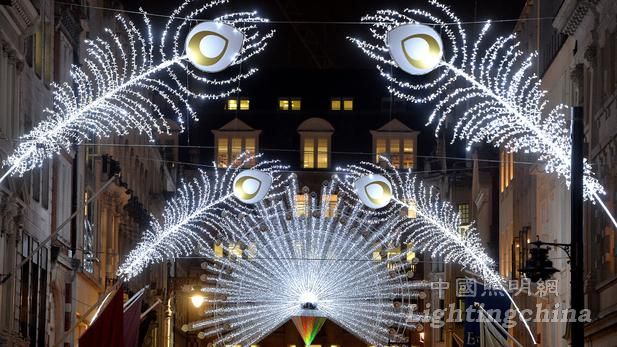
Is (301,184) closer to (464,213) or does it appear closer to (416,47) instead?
(464,213)

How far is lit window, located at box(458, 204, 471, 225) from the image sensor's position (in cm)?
8951

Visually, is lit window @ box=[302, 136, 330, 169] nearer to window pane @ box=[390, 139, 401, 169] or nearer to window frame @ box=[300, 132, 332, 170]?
window frame @ box=[300, 132, 332, 170]

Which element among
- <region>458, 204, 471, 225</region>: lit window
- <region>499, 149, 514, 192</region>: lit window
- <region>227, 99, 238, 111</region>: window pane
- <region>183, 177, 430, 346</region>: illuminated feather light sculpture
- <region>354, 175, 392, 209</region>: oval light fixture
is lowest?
<region>183, 177, 430, 346</region>: illuminated feather light sculpture

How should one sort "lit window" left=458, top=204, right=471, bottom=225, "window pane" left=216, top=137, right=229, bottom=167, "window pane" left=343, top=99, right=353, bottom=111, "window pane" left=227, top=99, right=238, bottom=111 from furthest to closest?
"window pane" left=343, top=99, right=353, bottom=111
"window pane" left=227, top=99, right=238, bottom=111
"window pane" left=216, top=137, right=229, bottom=167
"lit window" left=458, top=204, right=471, bottom=225

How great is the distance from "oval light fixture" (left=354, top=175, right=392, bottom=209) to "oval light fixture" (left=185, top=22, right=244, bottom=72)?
46.9ft

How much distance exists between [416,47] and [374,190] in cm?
1499

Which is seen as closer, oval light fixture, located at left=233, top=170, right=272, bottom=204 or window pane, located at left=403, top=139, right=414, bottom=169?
oval light fixture, located at left=233, top=170, right=272, bottom=204

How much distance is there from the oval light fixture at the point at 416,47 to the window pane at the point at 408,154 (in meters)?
66.3

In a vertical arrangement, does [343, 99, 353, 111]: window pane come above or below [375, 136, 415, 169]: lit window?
above

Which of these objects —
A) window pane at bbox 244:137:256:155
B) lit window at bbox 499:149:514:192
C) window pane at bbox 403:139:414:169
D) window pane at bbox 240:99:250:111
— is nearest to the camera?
lit window at bbox 499:149:514:192

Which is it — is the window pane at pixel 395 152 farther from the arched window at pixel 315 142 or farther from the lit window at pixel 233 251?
the lit window at pixel 233 251

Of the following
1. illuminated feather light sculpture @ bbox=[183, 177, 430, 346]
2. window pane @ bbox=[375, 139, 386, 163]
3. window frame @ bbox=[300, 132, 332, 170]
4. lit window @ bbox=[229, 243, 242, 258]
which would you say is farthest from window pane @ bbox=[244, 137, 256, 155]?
illuminated feather light sculpture @ bbox=[183, 177, 430, 346]


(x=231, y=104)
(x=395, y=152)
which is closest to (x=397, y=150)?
(x=395, y=152)

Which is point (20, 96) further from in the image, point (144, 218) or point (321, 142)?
point (321, 142)
